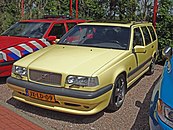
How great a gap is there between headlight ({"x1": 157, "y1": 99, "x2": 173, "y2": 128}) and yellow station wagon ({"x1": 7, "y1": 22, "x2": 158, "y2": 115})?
1198 mm

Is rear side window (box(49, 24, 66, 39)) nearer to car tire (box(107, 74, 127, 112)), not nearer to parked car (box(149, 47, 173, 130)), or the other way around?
car tire (box(107, 74, 127, 112))

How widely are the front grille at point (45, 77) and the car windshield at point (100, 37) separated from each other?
4.45ft

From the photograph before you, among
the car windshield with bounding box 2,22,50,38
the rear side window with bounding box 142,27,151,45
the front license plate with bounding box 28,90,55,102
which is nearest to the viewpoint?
the front license plate with bounding box 28,90,55,102

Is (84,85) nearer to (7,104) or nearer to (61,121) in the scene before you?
(61,121)

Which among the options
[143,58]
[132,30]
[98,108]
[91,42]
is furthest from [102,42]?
[98,108]

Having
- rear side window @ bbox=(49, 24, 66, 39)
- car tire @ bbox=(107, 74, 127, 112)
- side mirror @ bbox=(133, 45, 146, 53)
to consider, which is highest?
rear side window @ bbox=(49, 24, 66, 39)

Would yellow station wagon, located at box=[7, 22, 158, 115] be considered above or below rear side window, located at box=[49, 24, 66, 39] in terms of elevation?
below

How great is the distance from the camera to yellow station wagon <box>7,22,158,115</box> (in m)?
3.53

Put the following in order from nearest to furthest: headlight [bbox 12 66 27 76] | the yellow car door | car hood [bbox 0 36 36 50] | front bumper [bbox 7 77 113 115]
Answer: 1. front bumper [bbox 7 77 113 115]
2. headlight [bbox 12 66 27 76]
3. the yellow car door
4. car hood [bbox 0 36 36 50]

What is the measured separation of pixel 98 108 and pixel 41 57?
143 centimetres

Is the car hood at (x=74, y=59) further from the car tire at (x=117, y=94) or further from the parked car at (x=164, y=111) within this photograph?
the parked car at (x=164, y=111)

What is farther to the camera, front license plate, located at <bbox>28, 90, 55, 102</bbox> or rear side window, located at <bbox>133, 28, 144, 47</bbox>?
rear side window, located at <bbox>133, 28, 144, 47</bbox>

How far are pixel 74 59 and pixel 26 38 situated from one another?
259 cm

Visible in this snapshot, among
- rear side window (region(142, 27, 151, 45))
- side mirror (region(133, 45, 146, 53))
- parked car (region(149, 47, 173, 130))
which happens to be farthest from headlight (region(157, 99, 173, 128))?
rear side window (region(142, 27, 151, 45))
